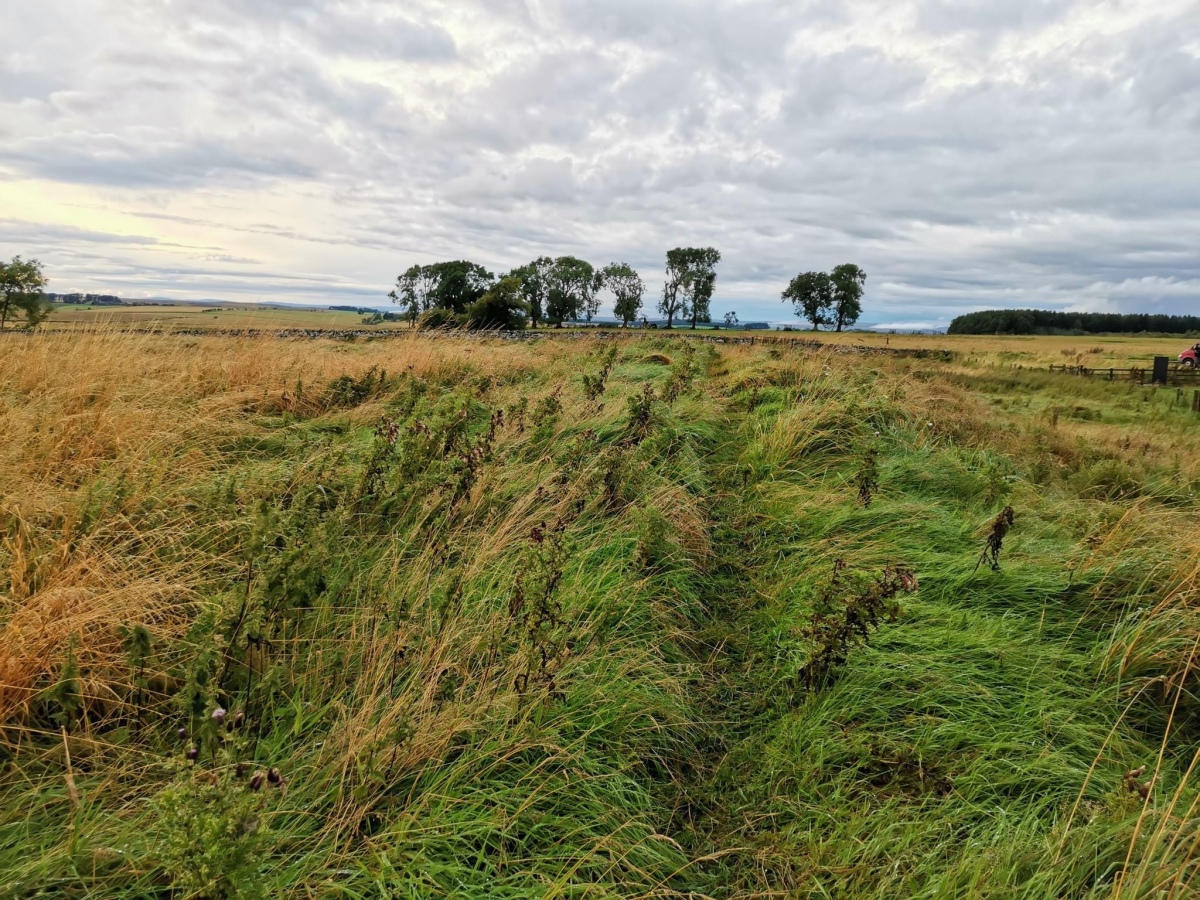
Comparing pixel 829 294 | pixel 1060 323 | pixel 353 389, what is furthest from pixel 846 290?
pixel 353 389

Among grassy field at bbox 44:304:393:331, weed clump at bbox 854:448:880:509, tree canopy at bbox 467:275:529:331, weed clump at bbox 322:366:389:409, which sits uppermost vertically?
tree canopy at bbox 467:275:529:331

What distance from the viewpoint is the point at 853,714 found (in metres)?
2.62

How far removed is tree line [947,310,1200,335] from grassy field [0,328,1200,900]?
4234 inches

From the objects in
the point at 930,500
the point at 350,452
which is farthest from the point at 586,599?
the point at 930,500

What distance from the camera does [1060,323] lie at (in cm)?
9925

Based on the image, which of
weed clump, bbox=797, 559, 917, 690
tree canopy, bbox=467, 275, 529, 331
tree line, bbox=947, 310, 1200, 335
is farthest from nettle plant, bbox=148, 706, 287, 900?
tree line, bbox=947, 310, 1200, 335

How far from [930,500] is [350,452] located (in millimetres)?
4919

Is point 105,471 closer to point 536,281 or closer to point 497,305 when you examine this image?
point 497,305

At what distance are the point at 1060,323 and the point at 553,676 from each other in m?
126

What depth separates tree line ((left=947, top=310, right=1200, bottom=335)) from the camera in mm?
93812

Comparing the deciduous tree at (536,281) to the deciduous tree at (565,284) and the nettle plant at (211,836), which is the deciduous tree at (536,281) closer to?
the deciduous tree at (565,284)

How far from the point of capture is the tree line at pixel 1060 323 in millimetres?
93812

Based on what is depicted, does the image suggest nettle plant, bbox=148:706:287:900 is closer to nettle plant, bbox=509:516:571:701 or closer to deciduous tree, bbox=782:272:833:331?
nettle plant, bbox=509:516:571:701

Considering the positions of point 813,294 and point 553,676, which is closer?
point 553,676
